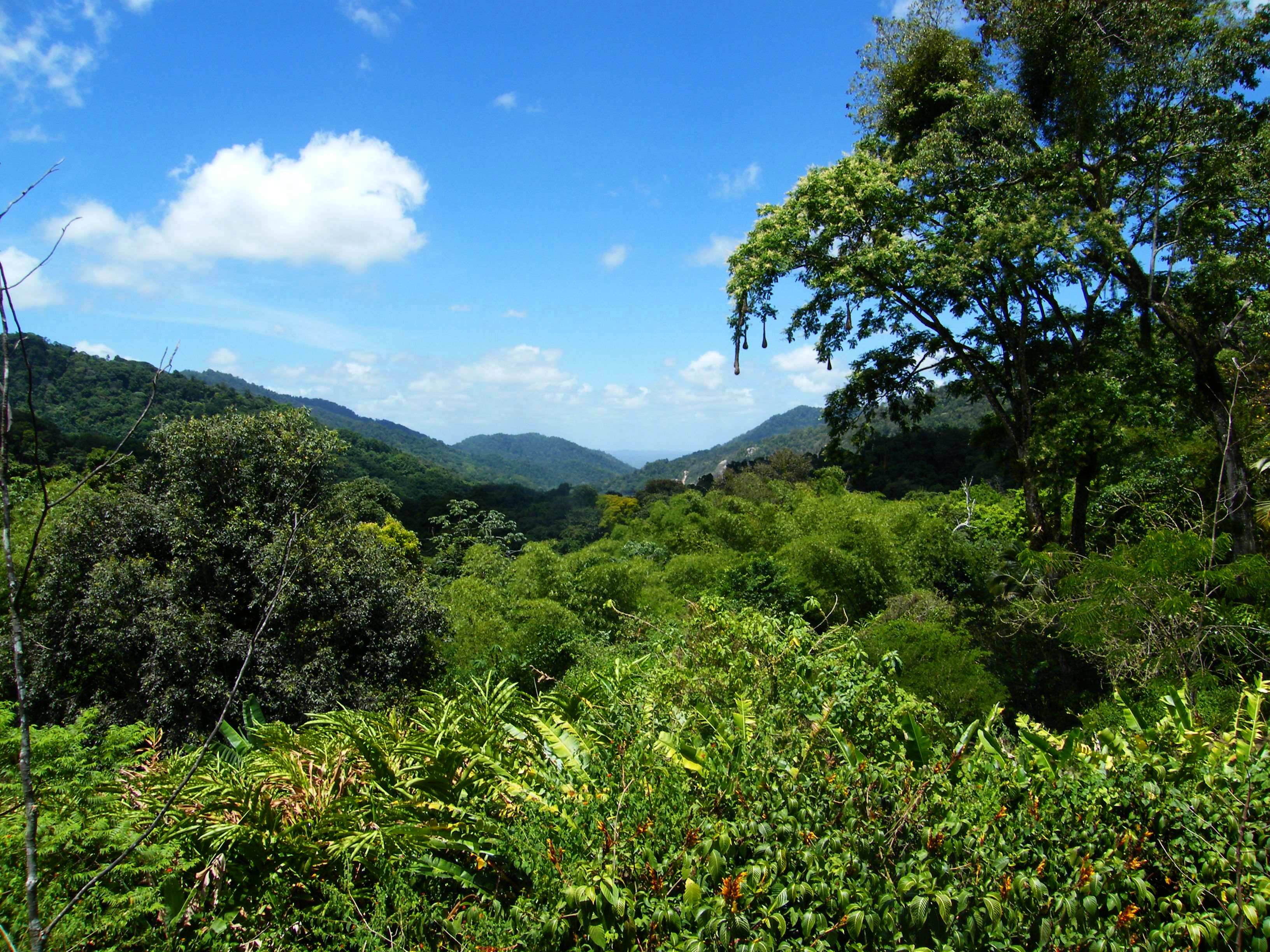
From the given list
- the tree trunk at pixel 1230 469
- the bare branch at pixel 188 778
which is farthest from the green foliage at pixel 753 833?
the tree trunk at pixel 1230 469

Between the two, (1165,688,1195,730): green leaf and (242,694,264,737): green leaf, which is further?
(242,694,264,737): green leaf

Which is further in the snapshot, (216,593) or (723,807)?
(216,593)

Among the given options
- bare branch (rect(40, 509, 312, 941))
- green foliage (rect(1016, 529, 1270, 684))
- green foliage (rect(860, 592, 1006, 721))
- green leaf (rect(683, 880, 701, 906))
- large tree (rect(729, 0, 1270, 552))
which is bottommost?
green foliage (rect(860, 592, 1006, 721))

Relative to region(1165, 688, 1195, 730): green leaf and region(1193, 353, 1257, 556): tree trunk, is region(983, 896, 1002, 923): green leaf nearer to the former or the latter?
region(1165, 688, 1195, 730): green leaf

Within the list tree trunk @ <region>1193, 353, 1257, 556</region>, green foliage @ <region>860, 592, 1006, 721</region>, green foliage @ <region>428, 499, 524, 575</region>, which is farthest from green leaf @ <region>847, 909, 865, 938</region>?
green foliage @ <region>428, 499, 524, 575</region>

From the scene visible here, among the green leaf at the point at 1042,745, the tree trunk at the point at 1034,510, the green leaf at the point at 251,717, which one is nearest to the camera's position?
the green leaf at the point at 1042,745

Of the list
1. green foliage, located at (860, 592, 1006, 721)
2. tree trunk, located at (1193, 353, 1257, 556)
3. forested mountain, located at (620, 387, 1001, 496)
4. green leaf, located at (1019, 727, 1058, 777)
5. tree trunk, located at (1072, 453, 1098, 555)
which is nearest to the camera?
green leaf, located at (1019, 727, 1058, 777)

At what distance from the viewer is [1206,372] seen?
21.7ft

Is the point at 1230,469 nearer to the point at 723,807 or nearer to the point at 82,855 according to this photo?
the point at 723,807

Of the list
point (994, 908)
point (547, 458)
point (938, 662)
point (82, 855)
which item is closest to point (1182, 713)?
point (994, 908)

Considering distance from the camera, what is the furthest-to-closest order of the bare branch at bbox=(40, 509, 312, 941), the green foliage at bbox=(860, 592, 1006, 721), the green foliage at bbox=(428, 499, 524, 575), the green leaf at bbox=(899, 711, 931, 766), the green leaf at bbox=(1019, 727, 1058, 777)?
1. the green foliage at bbox=(428, 499, 524, 575)
2. the green foliage at bbox=(860, 592, 1006, 721)
3. the green leaf at bbox=(899, 711, 931, 766)
4. the green leaf at bbox=(1019, 727, 1058, 777)
5. the bare branch at bbox=(40, 509, 312, 941)

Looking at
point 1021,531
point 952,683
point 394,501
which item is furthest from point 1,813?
point 394,501

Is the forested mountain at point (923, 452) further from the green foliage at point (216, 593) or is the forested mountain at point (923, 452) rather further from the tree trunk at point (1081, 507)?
the green foliage at point (216, 593)

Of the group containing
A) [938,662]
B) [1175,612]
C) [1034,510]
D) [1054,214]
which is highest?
[1054,214]
